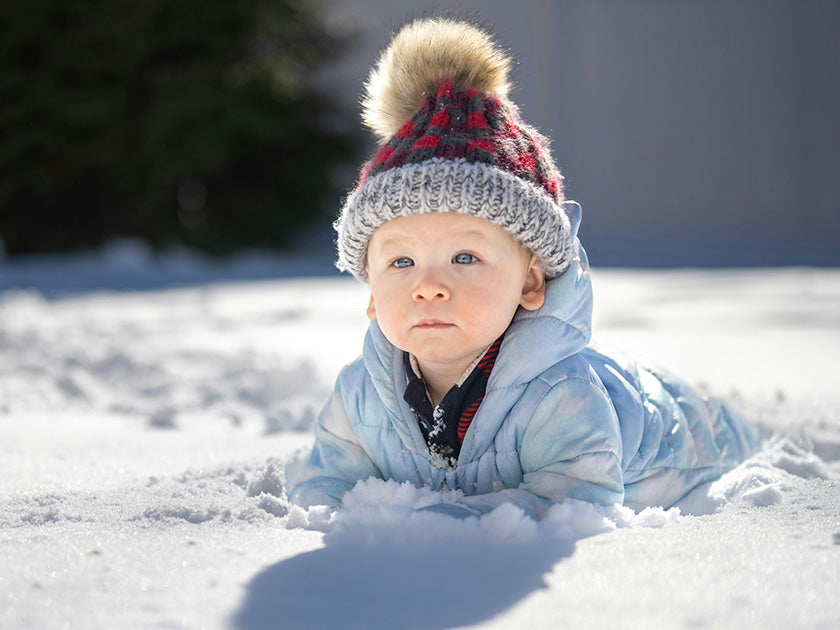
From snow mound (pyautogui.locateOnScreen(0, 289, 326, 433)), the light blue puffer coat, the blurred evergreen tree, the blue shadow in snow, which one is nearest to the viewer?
the blue shadow in snow

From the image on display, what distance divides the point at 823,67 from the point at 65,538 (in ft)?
24.9

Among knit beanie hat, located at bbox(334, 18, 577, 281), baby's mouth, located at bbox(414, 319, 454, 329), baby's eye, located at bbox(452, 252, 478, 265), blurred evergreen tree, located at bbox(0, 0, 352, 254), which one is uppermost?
blurred evergreen tree, located at bbox(0, 0, 352, 254)

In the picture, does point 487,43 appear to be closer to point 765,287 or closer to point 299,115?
point 765,287

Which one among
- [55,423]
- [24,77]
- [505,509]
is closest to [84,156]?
[24,77]

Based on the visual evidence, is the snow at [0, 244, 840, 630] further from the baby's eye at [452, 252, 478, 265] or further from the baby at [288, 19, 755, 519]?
the baby's eye at [452, 252, 478, 265]

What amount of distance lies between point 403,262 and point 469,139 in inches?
7.6

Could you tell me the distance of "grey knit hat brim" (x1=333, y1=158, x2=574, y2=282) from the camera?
1137 millimetres

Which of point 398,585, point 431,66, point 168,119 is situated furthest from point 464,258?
Result: point 168,119

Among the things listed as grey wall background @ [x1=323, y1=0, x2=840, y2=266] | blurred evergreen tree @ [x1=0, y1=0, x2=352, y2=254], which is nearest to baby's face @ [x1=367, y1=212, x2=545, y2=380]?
blurred evergreen tree @ [x1=0, y1=0, x2=352, y2=254]

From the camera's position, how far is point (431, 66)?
4.19ft

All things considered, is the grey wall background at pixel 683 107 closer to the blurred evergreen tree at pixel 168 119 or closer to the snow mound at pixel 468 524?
the blurred evergreen tree at pixel 168 119

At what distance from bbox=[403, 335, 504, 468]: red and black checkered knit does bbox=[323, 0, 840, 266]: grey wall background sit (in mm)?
5837

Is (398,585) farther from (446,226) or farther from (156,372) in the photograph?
(156,372)

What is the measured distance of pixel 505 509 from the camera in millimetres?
960
